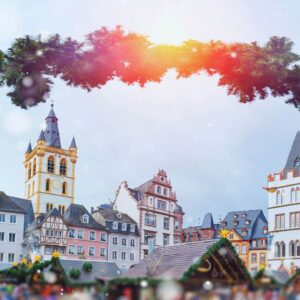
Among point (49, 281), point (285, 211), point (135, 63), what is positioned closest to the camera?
point (49, 281)

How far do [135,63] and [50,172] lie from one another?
62057 millimetres

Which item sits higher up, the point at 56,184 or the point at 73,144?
the point at 73,144

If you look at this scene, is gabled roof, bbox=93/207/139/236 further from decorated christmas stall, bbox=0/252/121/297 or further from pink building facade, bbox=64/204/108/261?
decorated christmas stall, bbox=0/252/121/297

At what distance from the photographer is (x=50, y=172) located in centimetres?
6750

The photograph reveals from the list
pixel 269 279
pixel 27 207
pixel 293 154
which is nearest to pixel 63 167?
pixel 27 207

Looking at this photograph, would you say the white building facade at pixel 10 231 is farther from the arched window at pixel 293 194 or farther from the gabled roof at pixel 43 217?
the arched window at pixel 293 194

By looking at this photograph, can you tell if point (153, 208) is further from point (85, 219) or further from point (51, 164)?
point (51, 164)

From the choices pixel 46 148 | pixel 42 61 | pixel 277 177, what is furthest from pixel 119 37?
pixel 46 148

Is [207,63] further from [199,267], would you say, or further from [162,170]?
[162,170]

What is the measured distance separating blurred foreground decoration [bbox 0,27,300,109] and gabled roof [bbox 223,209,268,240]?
52.7 metres

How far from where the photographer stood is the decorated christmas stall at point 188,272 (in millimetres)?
5578

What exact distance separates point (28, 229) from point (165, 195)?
14063 millimetres

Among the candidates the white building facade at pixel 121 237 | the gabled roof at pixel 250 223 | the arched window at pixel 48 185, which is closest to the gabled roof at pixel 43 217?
the white building facade at pixel 121 237

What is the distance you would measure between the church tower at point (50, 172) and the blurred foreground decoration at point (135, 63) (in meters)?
57.7
